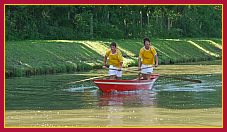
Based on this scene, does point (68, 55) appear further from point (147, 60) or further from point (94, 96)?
point (94, 96)

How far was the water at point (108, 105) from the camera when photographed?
59.1 feet

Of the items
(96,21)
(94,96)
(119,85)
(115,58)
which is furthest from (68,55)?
(96,21)

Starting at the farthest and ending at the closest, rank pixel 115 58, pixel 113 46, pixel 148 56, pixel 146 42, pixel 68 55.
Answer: pixel 68 55 < pixel 148 56 < pixel 115 58 < pixel 146 42 < pixel 113 46

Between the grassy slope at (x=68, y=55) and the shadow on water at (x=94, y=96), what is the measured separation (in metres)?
3.56

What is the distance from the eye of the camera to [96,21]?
61.4 metres

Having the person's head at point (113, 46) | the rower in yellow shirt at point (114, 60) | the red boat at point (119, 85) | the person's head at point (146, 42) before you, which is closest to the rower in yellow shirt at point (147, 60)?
the person's head at point (146, 42)

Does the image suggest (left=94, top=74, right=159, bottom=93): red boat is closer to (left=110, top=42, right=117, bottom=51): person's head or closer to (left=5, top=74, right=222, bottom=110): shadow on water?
(left=5, top=74, right=222, bottom=110): shadow on water

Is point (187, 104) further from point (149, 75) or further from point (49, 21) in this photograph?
point (49, 21)

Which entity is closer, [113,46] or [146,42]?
[113,46]

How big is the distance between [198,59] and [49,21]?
11.7 metres

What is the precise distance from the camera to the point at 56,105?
2206 centimetres

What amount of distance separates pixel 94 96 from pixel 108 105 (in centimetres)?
304

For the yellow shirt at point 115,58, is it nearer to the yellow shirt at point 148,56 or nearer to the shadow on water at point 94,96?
the yellow shirt at point 148,56

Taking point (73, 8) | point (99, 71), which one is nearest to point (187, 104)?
point (99, 71)
